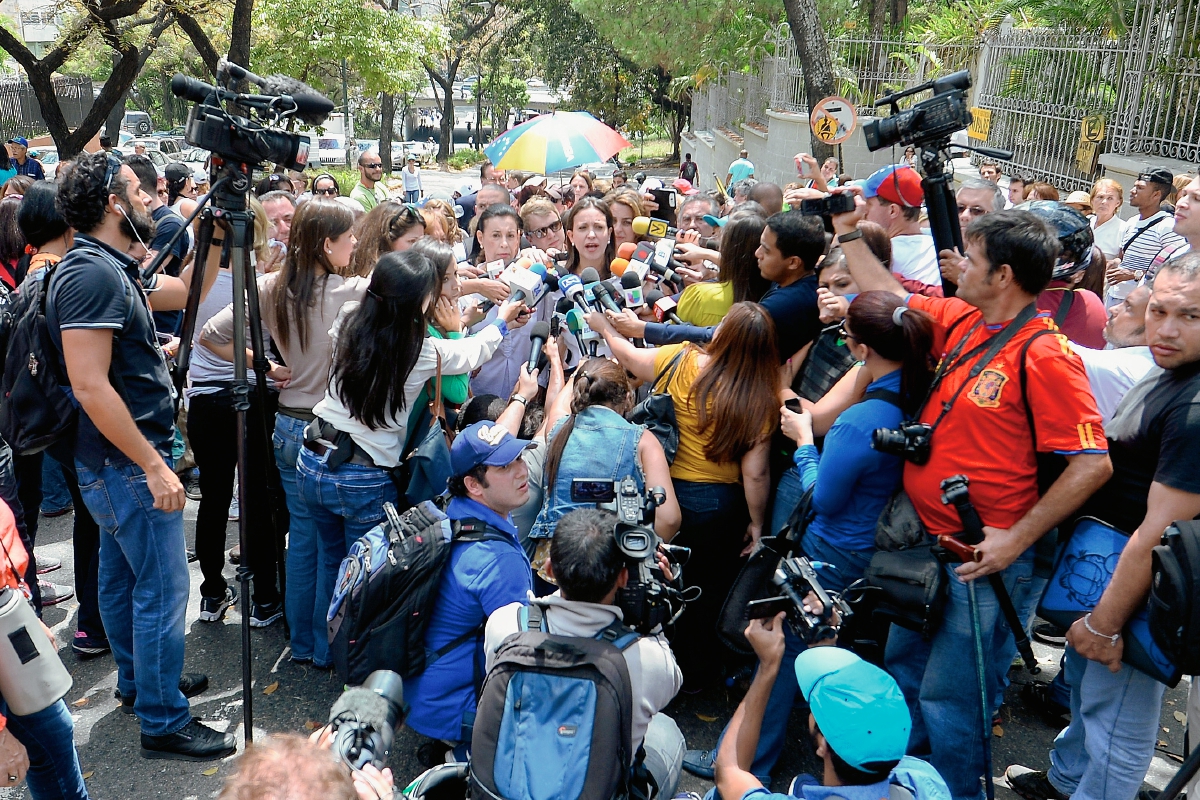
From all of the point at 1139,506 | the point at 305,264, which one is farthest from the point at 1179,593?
the point at 305,264

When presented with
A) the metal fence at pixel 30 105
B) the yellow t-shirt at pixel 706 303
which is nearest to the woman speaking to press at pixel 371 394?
the yellow t-shirt at pixel 706 303

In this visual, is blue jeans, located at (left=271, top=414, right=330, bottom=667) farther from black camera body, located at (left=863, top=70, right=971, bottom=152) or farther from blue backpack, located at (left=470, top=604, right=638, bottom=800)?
black camera body, located at (left=863, top=70, right=971, bottom=152)

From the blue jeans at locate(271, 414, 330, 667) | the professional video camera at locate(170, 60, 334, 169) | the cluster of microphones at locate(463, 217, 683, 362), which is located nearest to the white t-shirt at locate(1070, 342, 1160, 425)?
the cluster of microphones at locate(463, 217, 683, 362)

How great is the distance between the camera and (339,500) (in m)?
3.54

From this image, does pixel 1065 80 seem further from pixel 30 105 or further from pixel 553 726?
pixel 30 105

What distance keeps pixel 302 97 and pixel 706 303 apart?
6.39 feet

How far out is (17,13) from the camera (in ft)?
156

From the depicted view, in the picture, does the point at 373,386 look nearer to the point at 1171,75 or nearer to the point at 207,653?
the point at 207,653

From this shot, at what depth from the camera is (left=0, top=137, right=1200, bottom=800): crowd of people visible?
261 centimetres

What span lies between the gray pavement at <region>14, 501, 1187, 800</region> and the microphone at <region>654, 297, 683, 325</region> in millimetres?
1821

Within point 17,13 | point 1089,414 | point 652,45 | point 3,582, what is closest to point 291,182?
point 3,582

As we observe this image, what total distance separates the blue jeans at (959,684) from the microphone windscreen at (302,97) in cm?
275

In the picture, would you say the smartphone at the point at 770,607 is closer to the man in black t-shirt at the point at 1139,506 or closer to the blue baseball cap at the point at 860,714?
the blue baseball cap at the point at 860,714

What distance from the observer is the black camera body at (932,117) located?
339 centimetres
